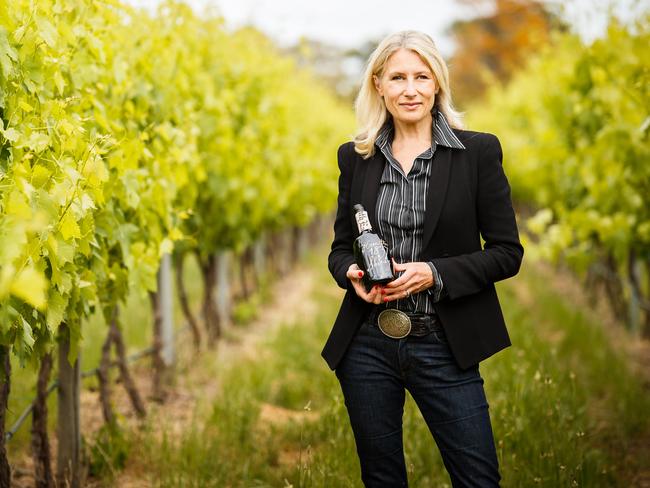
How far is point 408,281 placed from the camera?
7.59 feet

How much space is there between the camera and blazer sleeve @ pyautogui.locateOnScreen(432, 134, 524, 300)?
7.75ft

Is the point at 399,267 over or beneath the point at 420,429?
over

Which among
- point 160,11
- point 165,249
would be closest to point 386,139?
point 165,249

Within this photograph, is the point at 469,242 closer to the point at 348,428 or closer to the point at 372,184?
the point at 372,184

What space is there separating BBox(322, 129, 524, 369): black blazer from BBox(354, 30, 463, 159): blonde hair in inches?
6.3

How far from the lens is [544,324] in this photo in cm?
828

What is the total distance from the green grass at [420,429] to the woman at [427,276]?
0.52m

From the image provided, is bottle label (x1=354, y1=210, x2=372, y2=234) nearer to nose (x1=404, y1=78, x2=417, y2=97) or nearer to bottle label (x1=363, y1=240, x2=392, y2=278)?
bottle label (x1=363, y1=240, x2=392, y2=278)

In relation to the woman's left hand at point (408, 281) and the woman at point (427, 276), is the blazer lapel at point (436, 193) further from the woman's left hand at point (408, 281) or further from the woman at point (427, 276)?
the woman's left hand at point (408, 281)

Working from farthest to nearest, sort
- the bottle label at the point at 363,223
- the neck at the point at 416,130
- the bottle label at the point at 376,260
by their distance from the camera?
the neck at the point at 416,130, the bottle label at the point at 363,223, the bottle label at the point at 376,260

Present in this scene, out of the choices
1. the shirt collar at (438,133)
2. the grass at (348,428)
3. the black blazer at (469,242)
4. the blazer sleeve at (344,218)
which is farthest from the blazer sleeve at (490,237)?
the grass at (348,428)

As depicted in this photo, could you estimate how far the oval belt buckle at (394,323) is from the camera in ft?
7.84

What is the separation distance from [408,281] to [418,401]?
1.50 ft

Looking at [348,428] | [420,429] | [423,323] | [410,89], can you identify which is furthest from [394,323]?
[420,429]
